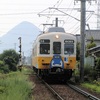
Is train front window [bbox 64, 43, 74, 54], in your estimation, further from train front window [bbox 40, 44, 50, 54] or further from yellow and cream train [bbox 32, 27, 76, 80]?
train front window [bbox 40, 44, 50, 54]

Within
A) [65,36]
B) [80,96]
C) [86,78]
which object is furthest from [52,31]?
[80,96]

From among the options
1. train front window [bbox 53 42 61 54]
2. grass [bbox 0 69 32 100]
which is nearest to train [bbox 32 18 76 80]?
train front window [bbox 53 42 61 54]

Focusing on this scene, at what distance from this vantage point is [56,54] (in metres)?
22.9

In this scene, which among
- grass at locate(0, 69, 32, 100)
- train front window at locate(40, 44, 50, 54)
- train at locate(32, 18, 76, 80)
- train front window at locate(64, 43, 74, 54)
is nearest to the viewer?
grass at locate(0, 69, 32, 100)

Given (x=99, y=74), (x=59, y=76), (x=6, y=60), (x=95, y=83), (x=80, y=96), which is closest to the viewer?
(x=80, y=96)

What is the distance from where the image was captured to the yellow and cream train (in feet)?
74.7

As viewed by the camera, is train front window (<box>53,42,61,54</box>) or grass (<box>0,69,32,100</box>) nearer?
grass (<box>0,69,32,100</box>)

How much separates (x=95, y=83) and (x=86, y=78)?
2.37 metres

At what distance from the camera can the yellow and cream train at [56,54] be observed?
2277 cm

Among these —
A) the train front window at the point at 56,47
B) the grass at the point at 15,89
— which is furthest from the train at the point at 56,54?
the grass at the point at 15,89

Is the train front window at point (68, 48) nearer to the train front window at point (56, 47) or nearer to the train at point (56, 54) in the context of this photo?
the train at point (56, 54)

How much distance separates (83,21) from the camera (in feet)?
79.0

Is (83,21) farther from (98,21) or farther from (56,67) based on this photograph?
(98,21)

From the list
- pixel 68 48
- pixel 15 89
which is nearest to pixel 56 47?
pixel 68 48
